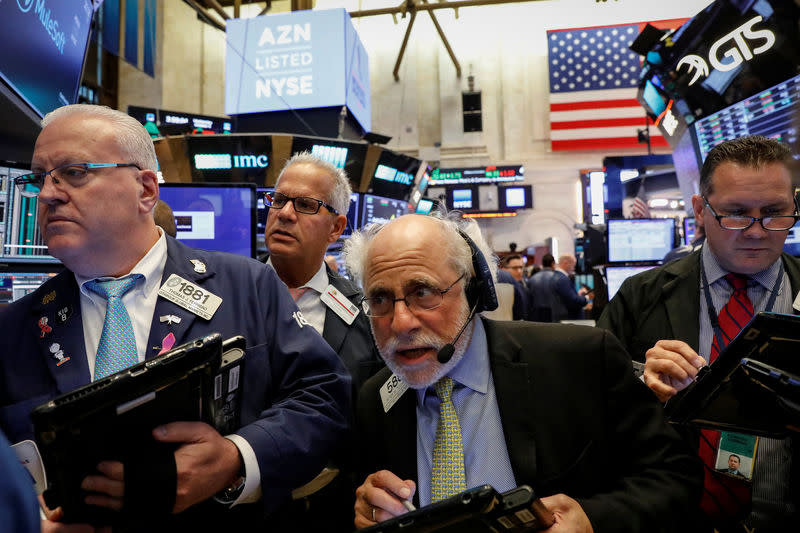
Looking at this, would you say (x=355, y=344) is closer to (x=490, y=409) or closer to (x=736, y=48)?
(x=490, y=409)

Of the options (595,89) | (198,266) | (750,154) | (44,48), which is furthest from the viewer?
(595,89)

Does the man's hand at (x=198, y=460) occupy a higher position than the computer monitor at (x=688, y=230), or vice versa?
the computer monitor at (x=688, y=230)

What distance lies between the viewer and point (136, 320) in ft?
4.77

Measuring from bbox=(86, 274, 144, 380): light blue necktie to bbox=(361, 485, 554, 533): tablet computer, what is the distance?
29.7 inches

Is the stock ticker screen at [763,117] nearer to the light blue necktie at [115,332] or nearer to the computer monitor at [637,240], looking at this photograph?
the computer monitor at [637,240]

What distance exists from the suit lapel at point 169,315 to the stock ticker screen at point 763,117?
10.2ft

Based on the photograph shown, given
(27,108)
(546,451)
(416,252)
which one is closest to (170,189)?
(27,108)

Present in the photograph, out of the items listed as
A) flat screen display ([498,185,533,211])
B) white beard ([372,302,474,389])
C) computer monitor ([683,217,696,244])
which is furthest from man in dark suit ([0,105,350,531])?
flat screen display ([498,185,533,211])

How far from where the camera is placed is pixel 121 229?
147 centimetres

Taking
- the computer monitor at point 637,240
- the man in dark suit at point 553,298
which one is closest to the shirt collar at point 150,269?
the computer monitor at point 637,240

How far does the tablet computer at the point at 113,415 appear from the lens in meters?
0.91

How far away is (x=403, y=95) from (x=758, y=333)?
606 inches

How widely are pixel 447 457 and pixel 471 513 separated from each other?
0.47 metres

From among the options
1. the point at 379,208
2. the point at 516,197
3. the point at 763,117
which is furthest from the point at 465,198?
the point at 763,117
